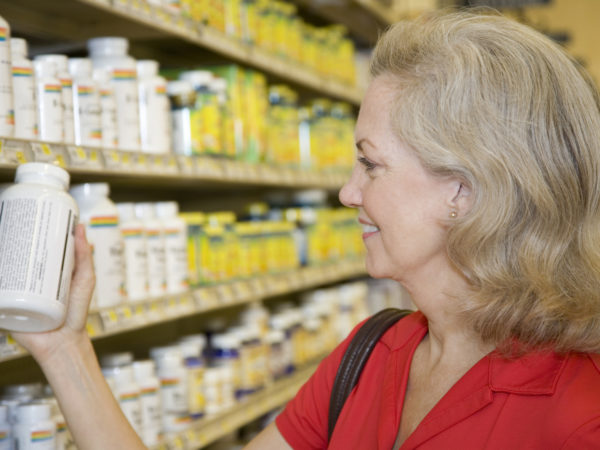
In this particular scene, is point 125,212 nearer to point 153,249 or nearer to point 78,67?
point 153,249

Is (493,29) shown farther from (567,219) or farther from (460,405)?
(460,405)

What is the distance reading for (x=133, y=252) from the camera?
180 cm

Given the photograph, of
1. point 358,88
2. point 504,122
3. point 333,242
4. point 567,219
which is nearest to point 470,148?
point 504,122

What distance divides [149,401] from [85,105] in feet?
2.23

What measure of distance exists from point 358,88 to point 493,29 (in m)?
2.36

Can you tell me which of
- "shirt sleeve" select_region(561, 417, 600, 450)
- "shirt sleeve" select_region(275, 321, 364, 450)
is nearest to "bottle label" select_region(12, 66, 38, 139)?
"shirt sleeve" select_region(275, 321, 364, 450)

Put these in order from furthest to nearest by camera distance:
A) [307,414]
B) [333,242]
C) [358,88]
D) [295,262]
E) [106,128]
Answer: [358,88] → [333,242] → [295,262] → [106,128] → [307,414]

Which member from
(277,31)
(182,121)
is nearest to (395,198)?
(182,121)

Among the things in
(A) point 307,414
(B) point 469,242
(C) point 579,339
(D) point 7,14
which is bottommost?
(A) point 307,414

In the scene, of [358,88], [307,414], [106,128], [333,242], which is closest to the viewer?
[307,414]

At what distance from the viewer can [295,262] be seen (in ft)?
9.51

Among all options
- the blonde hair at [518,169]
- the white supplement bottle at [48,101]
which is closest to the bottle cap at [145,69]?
the white supplement bottle at [48,101]

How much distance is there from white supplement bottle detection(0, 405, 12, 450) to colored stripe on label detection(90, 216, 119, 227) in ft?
1.32

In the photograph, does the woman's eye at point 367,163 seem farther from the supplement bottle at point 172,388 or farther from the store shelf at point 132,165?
the supplement bottle at point 172,388
